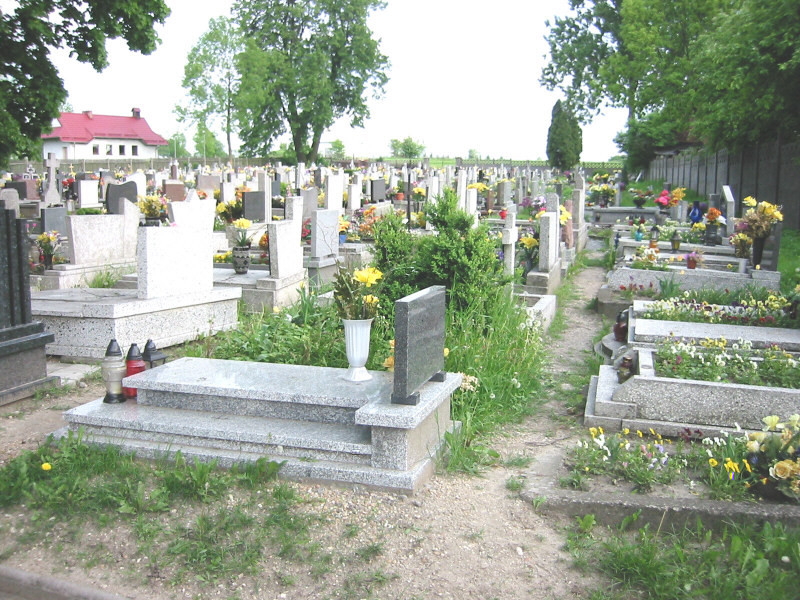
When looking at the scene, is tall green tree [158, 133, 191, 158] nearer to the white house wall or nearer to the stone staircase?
the white house wall

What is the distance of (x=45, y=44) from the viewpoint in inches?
665

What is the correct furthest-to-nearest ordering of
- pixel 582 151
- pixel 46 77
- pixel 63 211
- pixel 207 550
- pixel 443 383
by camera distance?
pixel 582 151
pixel 46 77
pixel 63 211
pixel 443 383
pixel 207 550

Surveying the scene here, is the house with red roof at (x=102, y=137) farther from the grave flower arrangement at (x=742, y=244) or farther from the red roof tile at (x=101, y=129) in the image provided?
the grave flower arrangement at (x=742, y=244)

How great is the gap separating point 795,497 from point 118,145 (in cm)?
7703

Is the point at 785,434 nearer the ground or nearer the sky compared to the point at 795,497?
nearer the sky

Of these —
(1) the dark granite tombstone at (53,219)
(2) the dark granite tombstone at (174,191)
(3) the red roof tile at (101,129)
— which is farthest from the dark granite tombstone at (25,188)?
(3) the red roof tile at (101,129)

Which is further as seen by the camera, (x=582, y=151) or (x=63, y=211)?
(x=582, y=151)

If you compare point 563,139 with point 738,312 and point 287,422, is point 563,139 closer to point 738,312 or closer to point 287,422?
point 738,312

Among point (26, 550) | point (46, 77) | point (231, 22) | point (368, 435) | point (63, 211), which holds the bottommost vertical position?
point (26, 550)

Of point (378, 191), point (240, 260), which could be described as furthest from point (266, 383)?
point (378, 191)

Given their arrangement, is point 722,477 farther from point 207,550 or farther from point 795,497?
point 207,550

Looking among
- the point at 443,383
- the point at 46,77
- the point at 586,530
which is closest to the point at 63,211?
the point at 46,77

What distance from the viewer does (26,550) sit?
4.30 meters

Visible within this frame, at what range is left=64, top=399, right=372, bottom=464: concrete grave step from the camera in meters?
4.99
